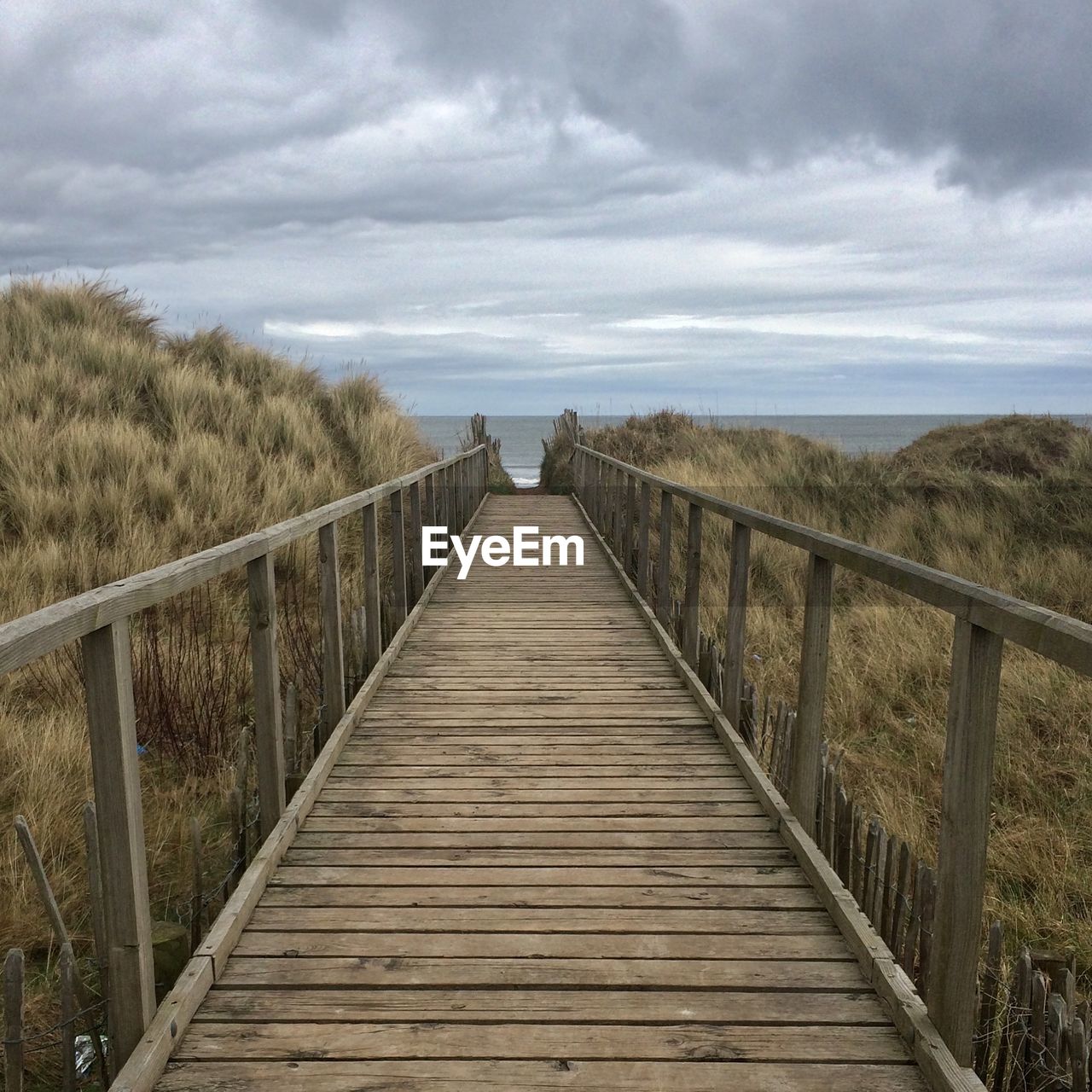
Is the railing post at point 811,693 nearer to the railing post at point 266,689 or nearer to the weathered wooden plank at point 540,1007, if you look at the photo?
the weathered wooden plank at point 540,1007

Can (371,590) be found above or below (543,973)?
above

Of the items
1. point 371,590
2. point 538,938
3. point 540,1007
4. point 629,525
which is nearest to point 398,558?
point 371,590

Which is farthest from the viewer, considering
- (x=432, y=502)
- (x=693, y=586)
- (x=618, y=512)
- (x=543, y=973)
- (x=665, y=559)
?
(x=618, y=512)

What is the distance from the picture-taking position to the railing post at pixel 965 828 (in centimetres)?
199

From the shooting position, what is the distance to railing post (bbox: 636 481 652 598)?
7016 millimetres

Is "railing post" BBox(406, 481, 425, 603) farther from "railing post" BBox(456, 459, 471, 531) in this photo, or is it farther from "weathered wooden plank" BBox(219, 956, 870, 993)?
"weathered wooden plank" BBox(219, 956, 870, 993)

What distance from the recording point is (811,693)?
3.08 m

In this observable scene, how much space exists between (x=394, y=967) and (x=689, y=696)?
2.86 metres

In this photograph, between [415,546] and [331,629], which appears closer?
[331,629]

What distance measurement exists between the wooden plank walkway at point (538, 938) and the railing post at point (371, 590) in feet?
2.69

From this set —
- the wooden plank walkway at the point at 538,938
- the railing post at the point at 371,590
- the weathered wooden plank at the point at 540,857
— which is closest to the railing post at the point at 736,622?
the wooden plank walkway at the point at 538,938

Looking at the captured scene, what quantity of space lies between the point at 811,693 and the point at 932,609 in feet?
16.2

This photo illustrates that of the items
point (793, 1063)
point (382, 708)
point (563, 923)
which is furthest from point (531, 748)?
point (793, 1063)

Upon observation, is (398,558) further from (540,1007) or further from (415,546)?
(540,1007)
